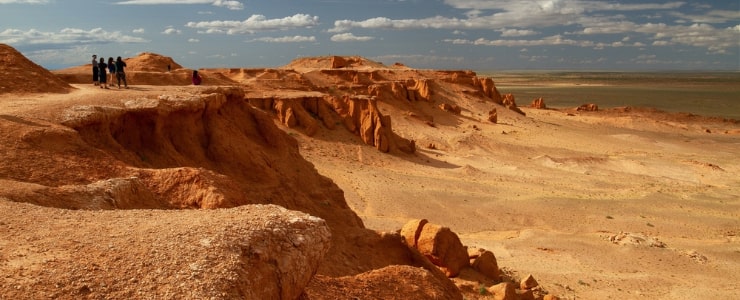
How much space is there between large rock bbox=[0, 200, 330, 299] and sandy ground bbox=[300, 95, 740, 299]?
34.1 ft

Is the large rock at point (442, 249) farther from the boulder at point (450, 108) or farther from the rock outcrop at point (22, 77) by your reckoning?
the boulder at point (450, 108)

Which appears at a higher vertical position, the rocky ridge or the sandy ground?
the rocky ridge

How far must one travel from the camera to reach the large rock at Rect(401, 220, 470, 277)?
1345 centimetres

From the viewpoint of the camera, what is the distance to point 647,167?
1321 inches

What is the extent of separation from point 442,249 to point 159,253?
365 inches

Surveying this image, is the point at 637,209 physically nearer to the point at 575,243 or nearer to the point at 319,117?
A: the point at 575,243

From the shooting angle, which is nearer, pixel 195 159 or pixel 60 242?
pixel 60 242

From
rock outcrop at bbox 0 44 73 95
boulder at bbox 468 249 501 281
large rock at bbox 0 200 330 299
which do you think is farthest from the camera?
boulder at bbox 468 249 501 281

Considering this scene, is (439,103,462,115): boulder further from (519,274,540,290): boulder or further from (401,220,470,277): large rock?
(519,274,540,290): boulder

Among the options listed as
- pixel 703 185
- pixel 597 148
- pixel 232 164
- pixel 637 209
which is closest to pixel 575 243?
pixel 637 209

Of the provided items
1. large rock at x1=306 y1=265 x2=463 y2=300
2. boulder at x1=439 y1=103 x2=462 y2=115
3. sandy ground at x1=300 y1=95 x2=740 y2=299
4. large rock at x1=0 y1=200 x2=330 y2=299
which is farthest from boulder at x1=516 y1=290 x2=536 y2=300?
boulder at x1=439 y1=103 x2=462 y2=115

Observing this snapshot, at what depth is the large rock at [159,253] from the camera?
15.6 feet

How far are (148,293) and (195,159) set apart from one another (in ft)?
26.1

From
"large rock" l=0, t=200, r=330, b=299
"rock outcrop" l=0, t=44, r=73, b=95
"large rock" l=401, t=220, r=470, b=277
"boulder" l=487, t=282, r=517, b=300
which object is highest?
"rock outcrop" l=0, t=44, r=73, b=95
